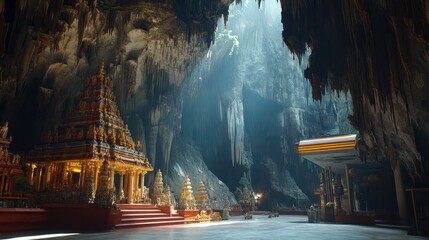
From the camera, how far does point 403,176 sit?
49.8 ft

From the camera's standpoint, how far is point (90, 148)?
50.2 ft

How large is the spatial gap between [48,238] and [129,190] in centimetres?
951

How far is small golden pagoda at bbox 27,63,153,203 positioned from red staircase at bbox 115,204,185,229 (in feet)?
3.91

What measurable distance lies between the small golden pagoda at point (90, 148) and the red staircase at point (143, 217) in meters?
1.19

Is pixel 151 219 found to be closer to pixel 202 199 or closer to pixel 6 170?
pixel 6 170

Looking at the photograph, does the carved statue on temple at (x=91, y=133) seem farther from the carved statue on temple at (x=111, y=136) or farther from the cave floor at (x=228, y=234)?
the cave floor at (x=228, y=234)

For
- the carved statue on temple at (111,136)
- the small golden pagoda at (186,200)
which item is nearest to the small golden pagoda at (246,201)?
the small golden pagoda at (186,200)

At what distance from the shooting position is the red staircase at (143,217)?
13727 mm

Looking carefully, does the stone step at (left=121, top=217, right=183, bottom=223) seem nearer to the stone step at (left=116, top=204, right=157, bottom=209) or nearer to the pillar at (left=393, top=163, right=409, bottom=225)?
the stone step at (left=116, top=204, right=157, bottom=209)

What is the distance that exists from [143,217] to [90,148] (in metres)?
4.06

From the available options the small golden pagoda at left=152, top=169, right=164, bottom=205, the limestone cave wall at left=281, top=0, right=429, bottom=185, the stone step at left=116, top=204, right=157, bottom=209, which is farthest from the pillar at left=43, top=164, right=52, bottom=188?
the limestone cave wall at left=281, top=0, right=429, bottom=185

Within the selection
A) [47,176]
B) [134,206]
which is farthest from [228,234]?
[47,176]

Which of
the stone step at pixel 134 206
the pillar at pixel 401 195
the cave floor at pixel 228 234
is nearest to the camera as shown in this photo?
the cave floor at pixel 228 234

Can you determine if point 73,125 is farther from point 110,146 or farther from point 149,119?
point 149,119
